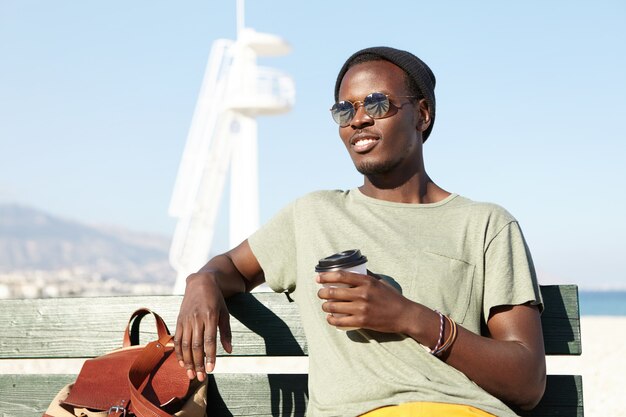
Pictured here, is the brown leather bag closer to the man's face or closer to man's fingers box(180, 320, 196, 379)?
man's fingers box(180, 320, 196, 379)

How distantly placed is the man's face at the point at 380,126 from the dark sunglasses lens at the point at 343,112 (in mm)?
19

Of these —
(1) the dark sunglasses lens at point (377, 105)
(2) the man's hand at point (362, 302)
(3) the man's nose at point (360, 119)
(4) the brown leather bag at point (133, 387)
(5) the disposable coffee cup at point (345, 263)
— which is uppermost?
(1) the dark sunglasses lens at point (377, 105)

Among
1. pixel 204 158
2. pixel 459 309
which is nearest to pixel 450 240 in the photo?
pixel 459 309

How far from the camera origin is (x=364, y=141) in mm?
3328

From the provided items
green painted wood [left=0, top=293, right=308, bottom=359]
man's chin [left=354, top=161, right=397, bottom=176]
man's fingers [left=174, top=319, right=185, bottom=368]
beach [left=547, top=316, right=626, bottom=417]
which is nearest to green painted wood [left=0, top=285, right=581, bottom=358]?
green painted wood [left=0, top=293, right=308, bottom=359]

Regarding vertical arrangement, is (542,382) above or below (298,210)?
below

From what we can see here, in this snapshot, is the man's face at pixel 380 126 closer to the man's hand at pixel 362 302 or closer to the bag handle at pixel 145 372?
the man's hand at pixel 362 302

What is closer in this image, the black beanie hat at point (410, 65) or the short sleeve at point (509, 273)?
the short sleeve at point (509, 273)

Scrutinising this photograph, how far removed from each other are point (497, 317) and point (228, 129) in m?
22.1

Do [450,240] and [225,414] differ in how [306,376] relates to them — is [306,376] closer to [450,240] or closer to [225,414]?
[225,414]

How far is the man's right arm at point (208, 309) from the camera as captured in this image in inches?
121

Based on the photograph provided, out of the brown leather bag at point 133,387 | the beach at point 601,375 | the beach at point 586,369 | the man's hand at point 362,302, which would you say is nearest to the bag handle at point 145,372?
the brown leather bag at point 133,387

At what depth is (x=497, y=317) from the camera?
120 inches

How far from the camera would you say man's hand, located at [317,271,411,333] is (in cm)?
278
